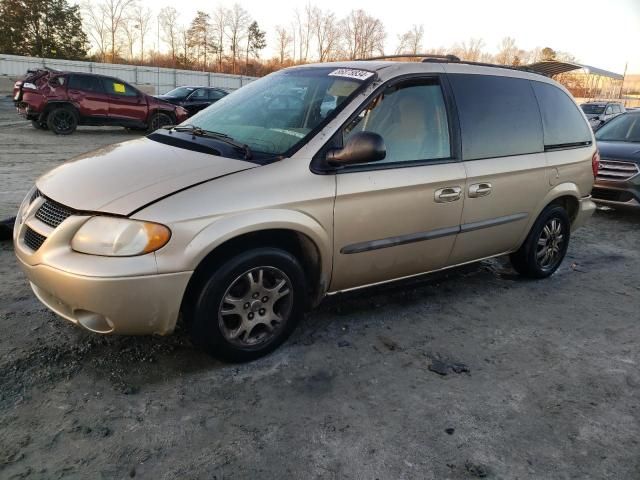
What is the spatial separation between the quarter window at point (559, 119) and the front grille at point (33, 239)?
3843 mm

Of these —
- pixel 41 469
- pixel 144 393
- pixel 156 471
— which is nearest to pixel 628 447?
pixel 156 471

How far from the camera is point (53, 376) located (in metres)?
2.77

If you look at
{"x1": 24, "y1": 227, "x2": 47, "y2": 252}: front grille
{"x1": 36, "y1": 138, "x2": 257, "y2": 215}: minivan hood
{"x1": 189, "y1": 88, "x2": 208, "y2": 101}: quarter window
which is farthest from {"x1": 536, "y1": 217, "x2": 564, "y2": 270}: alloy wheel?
{"x1": 189, "y1": 88, "x2": 208, "y2": 101}: quarter window

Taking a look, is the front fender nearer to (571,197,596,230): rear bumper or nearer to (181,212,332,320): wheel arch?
(181,212,332,320): wheel arch

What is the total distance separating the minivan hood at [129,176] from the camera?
2.61 metres

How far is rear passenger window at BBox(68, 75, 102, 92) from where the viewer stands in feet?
44.0

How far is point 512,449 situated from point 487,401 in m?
0.39

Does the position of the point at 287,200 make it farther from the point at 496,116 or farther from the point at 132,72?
the point at 132,72

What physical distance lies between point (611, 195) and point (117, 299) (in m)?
7.41

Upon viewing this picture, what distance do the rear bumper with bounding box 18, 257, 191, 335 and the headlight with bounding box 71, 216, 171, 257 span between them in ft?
0.43

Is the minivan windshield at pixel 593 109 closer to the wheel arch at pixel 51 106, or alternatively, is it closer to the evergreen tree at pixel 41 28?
the wheel arch at pixel 51 106

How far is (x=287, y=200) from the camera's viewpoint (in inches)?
113

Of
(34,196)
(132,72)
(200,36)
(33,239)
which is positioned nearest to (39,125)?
(34,196)

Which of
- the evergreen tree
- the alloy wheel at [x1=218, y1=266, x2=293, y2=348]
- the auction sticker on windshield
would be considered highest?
the evergreen tree
